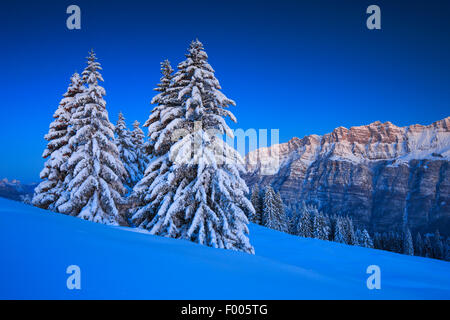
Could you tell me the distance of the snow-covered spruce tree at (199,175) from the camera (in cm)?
1009

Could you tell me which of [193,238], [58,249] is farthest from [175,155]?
[58,249]

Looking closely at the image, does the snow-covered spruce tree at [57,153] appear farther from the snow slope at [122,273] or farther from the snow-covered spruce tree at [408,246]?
the snow-covered spruce tree at [408,246]

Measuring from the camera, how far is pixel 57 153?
1593 centimetres

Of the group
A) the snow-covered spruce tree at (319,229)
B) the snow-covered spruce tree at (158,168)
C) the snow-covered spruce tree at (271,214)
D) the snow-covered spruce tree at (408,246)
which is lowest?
the snow-covered spruce tree at (408,246)

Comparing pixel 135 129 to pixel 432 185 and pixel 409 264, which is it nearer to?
pixel 409 264

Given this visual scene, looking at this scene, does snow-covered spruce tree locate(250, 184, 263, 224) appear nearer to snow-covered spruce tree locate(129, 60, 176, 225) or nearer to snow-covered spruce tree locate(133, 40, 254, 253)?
snow-covered spruce tree locate(129, 60, 176, 225)

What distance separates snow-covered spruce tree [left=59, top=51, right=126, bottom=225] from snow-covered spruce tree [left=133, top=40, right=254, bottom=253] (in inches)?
175

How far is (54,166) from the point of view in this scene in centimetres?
1571

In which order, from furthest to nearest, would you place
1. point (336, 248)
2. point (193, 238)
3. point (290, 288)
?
point (336, 248) → point (193, 238) → point (290, 288)

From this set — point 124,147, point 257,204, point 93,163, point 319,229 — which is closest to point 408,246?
point 319,229

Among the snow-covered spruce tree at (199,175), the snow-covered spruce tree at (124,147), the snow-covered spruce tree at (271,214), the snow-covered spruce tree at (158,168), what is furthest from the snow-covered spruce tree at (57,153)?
the snow-covered spruce tree at (271,214)

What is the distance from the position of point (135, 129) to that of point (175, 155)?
18220mm

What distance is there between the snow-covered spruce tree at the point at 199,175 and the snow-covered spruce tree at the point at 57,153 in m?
8.50
